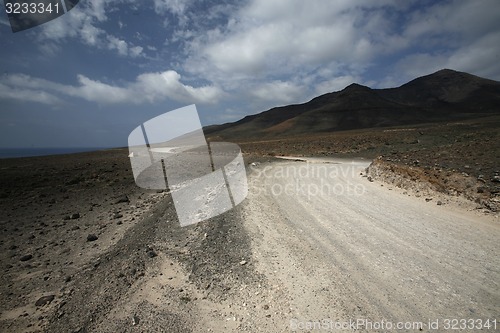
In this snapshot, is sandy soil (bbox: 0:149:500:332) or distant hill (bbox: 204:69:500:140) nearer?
sandy soil (bbox: 0:149:500:332)

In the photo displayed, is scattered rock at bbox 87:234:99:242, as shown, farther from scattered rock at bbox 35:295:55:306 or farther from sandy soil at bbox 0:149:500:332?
scattered rock at bbox 35:295:55:306

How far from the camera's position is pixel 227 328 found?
13.1 ft

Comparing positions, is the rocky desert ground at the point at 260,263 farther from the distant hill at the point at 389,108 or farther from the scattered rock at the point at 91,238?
the distant hill at the point at 389,108

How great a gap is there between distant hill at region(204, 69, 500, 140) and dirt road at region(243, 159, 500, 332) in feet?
312

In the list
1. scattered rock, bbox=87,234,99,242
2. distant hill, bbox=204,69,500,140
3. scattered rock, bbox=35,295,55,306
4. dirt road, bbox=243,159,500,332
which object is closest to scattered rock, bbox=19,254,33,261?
scattered rock, bbox=87,234,99,242

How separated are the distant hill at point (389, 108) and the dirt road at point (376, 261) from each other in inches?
3739

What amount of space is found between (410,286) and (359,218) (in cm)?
333

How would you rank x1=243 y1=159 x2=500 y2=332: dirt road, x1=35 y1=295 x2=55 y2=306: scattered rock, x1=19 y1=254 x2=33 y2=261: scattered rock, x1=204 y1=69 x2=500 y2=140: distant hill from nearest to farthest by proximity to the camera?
x1=243 y1=159 x2=500 y2=332: dirt road
x1=35 y1=295 x2=55 y2=306: scattered rock
x1=19 y1=254 x2=33 y2=261: scattered rock
x1=204 y1=69 x2=500 y2=140: distant hill

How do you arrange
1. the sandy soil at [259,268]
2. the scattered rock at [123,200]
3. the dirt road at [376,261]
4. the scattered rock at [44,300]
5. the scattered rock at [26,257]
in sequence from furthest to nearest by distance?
1. the scattered rock at [123,200]
2. the scattered rock at [26,257]
3. the scattered rock at [44,300]
4. the sandy soil at [259,268]
5. the dirt road at [376,261]

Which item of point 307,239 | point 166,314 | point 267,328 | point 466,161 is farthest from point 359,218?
point 466,161

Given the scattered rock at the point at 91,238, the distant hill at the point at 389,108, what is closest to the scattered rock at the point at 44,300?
the scattered rock at the point at 91,238

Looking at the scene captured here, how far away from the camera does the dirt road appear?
4.03 meters

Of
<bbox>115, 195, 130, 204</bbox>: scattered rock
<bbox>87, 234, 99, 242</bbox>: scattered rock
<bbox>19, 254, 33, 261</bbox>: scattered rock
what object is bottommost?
<bbox>115, 195, 130, 204</bbox>: scattered rock

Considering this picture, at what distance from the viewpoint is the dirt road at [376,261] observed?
4.03m
